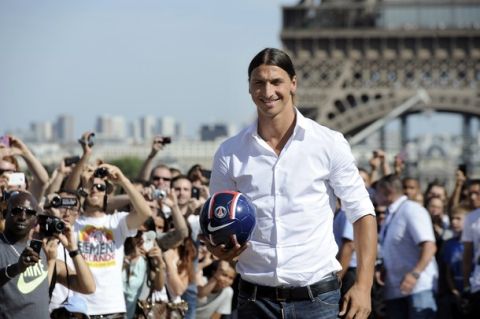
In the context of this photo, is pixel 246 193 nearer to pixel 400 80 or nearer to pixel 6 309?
pixel 6 309

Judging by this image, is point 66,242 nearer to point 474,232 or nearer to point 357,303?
point 357,303

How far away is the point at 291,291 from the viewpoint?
19.6ft

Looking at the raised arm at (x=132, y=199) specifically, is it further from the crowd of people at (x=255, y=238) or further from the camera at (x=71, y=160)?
the camera at (x=71, y=160)

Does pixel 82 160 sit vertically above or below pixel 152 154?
above

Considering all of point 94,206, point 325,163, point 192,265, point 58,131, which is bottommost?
point 58,131

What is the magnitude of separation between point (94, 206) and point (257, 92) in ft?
10.7

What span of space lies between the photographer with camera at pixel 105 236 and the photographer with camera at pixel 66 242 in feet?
0.62

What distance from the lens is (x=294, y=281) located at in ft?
19.6

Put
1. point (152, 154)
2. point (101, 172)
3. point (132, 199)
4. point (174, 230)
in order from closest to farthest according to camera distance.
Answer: point (101, 172) → point (132, 199) → point (174, 230) → point (152, 154)

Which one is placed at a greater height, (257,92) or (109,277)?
(257,92)

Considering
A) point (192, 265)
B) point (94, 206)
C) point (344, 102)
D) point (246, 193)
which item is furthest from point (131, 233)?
point (344, 102)

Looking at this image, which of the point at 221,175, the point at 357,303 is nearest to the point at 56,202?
the point at 221,175

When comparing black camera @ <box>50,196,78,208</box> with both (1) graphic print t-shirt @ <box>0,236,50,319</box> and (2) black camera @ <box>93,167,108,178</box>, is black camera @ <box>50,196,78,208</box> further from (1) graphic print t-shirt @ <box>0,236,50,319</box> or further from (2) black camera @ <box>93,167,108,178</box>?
(1) graphic print t-shirt @ <box>0,236,50,319</box>

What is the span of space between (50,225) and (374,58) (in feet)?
172
